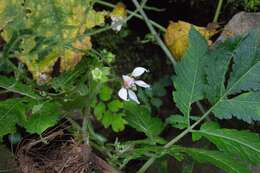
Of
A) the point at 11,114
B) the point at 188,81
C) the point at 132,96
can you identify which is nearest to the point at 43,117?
the point at 11,114

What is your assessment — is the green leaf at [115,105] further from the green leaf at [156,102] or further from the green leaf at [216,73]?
the green leaf at [216,73]

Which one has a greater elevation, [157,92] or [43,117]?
[43,117]

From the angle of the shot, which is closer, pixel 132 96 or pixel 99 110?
A: pixel 132 96

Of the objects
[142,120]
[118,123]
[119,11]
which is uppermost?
[119,11]

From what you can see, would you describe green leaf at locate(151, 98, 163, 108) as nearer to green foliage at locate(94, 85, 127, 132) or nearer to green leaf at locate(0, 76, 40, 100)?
green foliage at locate(94, 85, 127, 132)

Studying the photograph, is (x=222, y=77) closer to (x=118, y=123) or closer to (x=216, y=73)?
(x=216, y=73)
